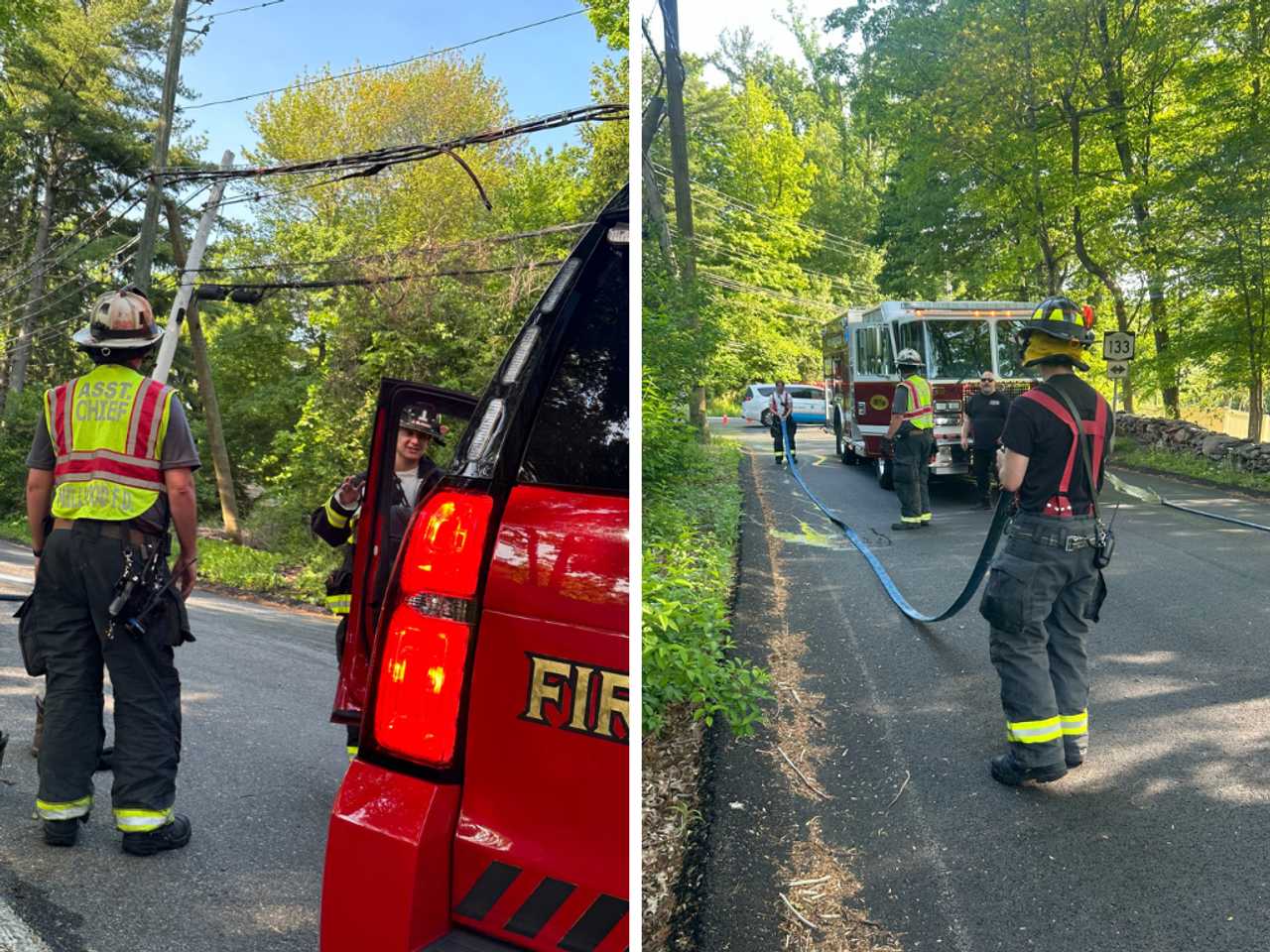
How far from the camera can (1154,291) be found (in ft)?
6.64

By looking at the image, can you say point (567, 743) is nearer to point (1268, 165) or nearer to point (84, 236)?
point (84, 236)

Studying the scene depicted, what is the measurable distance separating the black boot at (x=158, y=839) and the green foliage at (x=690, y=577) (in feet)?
3.97

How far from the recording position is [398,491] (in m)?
2.11

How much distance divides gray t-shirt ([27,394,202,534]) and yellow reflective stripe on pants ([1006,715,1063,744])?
1.94 metres

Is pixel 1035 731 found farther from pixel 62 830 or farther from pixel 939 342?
pixel 62 830

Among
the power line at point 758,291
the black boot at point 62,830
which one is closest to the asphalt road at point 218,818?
the black boot at point 62,830

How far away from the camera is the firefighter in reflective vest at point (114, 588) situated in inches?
96.1

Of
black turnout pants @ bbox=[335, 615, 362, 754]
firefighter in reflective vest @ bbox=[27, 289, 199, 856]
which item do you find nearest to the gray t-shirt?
firefighter in reflective vest @ bbox=[27, 289, 199, 856]

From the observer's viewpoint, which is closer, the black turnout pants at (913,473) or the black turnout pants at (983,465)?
the black turnout pants at (913,473)

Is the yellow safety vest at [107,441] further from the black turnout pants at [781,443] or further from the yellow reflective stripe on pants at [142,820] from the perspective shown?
the black turnout pants at [781,443]

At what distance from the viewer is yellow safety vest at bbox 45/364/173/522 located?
241cm

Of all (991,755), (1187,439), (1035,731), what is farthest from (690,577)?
(1187,439)

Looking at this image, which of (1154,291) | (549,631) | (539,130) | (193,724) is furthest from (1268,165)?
(193,724)

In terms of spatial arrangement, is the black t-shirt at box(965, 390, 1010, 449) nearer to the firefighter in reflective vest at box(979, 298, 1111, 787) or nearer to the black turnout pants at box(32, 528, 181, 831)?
the firefighter in reflective vest at box(979, 298, 1111, 787)
